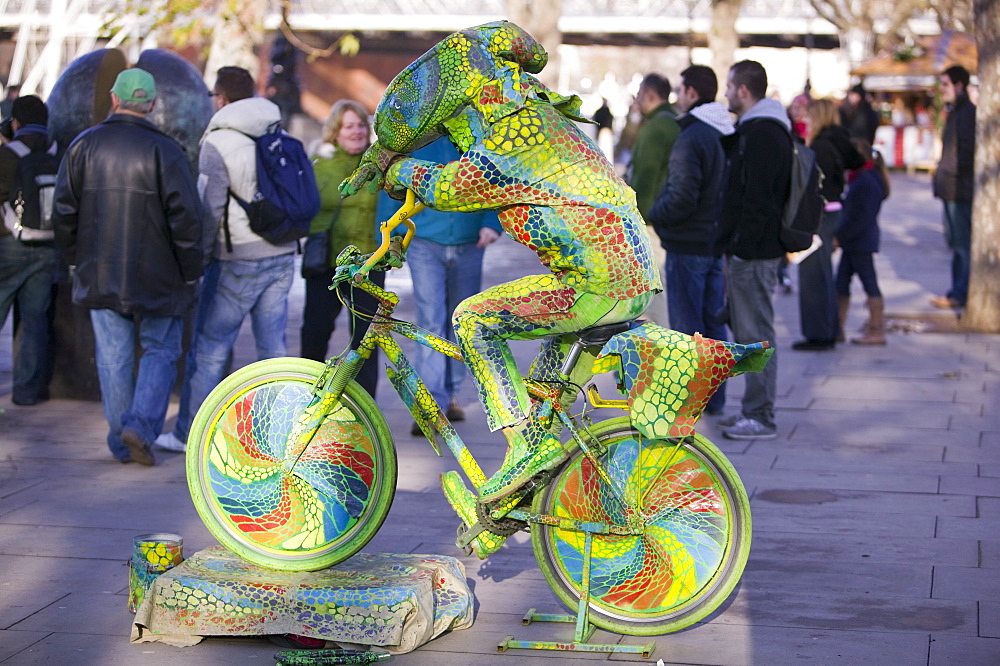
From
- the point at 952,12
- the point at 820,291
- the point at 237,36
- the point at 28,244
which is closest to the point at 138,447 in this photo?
the point at 28,244

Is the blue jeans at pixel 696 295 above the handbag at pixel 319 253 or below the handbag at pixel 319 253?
below

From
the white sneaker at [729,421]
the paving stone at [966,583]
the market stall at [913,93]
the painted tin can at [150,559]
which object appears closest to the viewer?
the painted tin can at [150,559]

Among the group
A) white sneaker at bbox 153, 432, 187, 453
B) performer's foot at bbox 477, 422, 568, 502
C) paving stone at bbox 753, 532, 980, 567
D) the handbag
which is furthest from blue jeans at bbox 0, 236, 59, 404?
paving stone at bbox 753, 532, 980, 567

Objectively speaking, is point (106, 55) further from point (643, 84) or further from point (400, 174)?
point (400, 174)

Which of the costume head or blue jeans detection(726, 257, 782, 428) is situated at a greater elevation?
the costume head

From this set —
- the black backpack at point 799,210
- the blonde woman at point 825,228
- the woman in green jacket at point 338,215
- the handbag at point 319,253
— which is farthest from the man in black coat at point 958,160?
the handbag at point 319,253

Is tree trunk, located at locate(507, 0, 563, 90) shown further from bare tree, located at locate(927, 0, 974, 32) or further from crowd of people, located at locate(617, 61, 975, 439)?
bare tree, located at locate(927, 0, 974, 32)

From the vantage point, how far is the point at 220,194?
700 cm

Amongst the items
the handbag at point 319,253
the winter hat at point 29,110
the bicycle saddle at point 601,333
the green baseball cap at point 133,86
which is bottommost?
the handbag at point 319,253

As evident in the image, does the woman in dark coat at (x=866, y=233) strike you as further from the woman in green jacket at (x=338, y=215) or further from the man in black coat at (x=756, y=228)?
the woman in green jacket at (x=338, y=215)

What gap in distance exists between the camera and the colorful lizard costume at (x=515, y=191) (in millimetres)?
4160

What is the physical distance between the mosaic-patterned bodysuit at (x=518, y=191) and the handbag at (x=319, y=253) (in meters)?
3.10

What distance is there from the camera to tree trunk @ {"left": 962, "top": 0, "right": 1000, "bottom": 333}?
11328 mm

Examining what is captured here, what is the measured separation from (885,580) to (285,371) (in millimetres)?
2490
